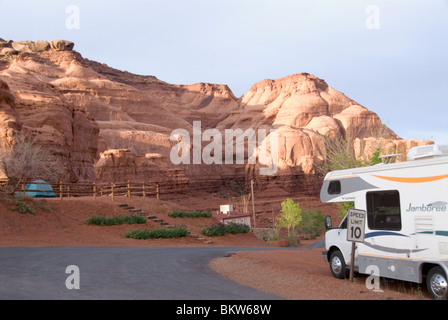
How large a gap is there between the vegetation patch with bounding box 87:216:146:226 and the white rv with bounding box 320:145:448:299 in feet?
61.7

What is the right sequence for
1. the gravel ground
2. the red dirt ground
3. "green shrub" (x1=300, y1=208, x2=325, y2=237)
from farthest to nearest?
"green shrub" (x1=300, y1=208, x2=325, y2=237) → the red dirt ground → the gravel ground

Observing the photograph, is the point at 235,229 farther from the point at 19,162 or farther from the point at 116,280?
the point at 116,280

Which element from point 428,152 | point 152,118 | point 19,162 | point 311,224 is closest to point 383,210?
point 428,152

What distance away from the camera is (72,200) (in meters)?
30.3

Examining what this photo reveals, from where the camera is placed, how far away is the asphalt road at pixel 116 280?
28.5 ft

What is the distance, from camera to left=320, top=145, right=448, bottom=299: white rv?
30.3 ft

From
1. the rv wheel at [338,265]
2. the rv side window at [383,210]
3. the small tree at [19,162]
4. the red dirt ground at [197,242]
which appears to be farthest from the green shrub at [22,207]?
the rv side window at [383,210]

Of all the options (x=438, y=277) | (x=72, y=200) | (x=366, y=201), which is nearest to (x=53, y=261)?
(x=366, y=201)

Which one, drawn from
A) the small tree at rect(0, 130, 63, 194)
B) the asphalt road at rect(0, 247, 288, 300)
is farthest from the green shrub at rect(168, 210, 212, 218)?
the asphalt road at rect(0, 247, 288, 300)

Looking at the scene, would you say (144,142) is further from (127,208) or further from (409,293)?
(409,293)

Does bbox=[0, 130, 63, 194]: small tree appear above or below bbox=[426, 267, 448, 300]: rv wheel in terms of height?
above

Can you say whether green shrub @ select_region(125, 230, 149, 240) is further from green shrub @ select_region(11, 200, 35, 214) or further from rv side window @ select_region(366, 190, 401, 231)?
rv side window @ select_region(366, 190, 401, 231)

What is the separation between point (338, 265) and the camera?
40.3 feet

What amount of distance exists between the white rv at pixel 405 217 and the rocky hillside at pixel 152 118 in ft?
37.2
